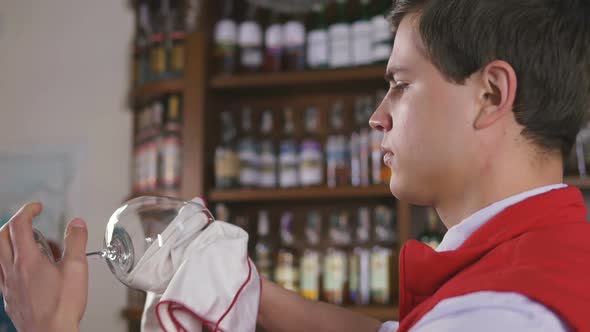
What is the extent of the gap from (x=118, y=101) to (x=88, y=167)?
0.30 m

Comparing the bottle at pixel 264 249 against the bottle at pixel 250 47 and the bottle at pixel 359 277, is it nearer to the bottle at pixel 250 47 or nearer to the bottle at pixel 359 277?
the bottle at pixel 359 277

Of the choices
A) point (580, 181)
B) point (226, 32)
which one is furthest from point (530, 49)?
point (226, 32)

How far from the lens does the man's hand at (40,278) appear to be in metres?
0.62

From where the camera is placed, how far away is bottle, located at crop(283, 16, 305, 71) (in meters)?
2.48

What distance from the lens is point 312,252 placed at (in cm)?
246

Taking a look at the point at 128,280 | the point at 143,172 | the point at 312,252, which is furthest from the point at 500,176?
the point at 143,172

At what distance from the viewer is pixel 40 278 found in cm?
62

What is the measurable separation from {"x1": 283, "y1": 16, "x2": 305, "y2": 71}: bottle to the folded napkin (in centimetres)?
174

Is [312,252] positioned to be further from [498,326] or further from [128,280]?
[498,326]

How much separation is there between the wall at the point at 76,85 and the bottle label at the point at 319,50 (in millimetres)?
840

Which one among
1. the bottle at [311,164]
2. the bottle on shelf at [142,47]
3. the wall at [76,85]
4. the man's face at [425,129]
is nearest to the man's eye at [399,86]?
the man's face at [425,129]

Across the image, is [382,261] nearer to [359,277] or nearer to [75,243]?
[359,277]

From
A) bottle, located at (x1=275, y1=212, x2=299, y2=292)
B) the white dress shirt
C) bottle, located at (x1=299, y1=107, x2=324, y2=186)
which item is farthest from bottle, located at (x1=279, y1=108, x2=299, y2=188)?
the white dress shirt

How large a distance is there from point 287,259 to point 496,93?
176 cm
